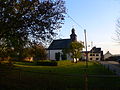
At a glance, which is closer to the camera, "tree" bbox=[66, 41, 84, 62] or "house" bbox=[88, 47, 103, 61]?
"tree" bbox=[66, 41, 84, 62]

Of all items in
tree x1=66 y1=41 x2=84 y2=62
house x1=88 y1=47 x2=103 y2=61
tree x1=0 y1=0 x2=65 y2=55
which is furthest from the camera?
house x1=88 y1=47 x2=103 y2=61

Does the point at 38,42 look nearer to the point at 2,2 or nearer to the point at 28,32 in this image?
the point at 28,32

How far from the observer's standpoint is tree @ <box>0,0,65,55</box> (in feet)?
40.8

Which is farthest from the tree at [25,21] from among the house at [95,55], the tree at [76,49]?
the house at [95,55]

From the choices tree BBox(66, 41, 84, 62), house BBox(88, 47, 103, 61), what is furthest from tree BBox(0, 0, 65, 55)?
house BBox(88, 47, 103, 61)

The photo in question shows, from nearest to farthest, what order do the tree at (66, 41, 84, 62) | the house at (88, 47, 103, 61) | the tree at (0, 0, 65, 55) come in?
the tree at (0, 0, 65, 55) → the tree at (66, 41, 84, 62) → the house at (88, 47, 103, 61)

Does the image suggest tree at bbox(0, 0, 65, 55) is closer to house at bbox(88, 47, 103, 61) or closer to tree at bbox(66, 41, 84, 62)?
tree at bbox(66, 41, 84, 62)

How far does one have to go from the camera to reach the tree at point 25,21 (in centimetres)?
1242

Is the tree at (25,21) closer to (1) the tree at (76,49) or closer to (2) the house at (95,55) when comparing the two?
(1) the tree at (76,49)

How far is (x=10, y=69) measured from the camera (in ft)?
38.8

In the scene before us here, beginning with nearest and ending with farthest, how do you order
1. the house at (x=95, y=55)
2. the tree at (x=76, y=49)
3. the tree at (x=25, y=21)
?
the tree at (x=25, y=21) < the tree at (x=76, y=49) < the house at (x=95, y=55)

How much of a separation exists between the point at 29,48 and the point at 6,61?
9.25 ft

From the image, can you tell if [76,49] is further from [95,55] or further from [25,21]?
[95,55]

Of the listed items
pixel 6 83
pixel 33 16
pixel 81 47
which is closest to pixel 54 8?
pixel 33 16
